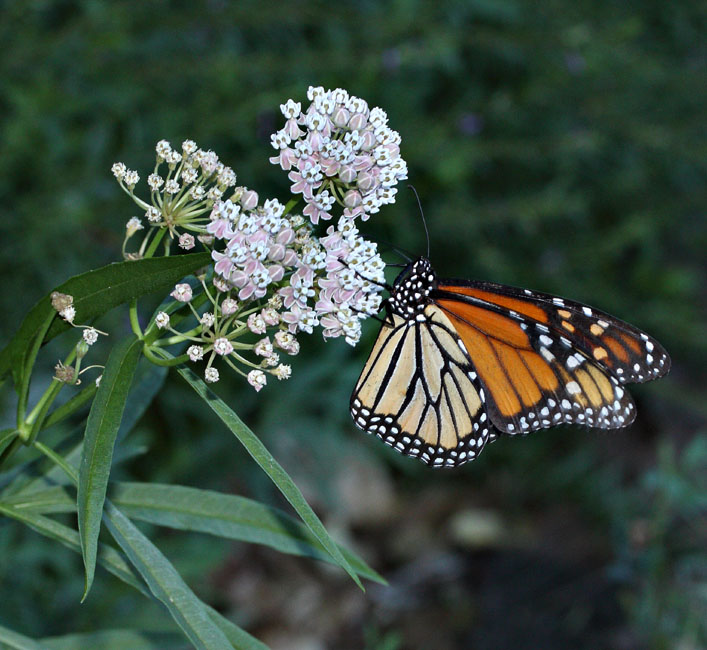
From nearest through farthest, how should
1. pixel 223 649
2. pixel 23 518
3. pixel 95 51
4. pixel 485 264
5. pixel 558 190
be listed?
pixel 223 649 < pixel 23 518 < pixel 95 51 < pixel 485 264 < pixel 558 190

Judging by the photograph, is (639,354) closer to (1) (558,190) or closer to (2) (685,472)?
(2) (685,472)

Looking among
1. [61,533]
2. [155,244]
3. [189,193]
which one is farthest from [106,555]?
[189,193]

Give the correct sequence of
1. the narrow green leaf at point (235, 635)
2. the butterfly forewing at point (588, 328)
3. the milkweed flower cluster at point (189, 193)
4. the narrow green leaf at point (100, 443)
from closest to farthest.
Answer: the narrow green leaf at point (100, 443)
the milkweed flower cluster at point (189, 193)
the narrow green leaf at point (235, 635)
the butterfly forewing at point (588, 328)

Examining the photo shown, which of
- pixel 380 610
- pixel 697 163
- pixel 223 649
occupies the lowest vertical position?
pixel 380 610

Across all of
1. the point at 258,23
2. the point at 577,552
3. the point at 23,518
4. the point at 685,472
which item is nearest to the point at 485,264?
the point at 685,472

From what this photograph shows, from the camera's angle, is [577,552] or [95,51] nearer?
[95,51]

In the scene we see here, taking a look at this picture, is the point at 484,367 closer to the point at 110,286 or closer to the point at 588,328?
the point at 588,328

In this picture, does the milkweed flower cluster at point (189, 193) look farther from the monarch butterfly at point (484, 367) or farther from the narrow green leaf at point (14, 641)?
the narrow green leaf at point (14, 641)

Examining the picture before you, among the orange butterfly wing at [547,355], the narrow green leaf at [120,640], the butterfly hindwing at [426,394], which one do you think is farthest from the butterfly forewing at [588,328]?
the narrow green leaf at [120,640]
